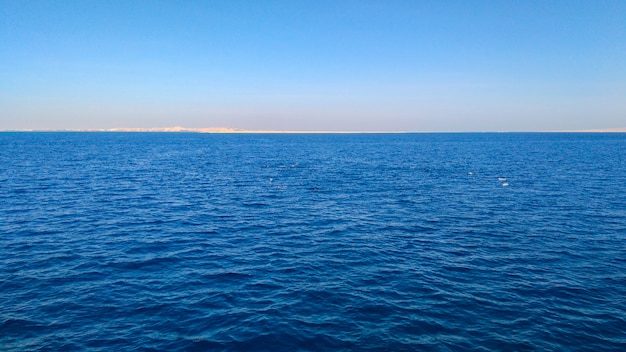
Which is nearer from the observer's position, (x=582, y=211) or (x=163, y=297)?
(x=163, y=297)

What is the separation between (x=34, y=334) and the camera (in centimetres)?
2122

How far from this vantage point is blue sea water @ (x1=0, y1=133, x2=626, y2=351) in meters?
21.6

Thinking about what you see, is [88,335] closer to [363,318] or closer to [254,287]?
[254,287]

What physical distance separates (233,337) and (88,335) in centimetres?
841

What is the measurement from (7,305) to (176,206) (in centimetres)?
3020

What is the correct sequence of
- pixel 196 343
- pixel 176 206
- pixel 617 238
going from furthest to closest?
1. pixel 176 206
2. pixel 617 238
3. pixel 196 343

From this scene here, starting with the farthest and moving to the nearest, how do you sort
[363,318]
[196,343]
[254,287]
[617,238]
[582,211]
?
[582,211] < [617,238] < [254,287] < [363,318] < [196,343]

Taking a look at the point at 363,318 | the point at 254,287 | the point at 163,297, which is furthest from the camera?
the point at 254,287

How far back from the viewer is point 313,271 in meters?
30.7

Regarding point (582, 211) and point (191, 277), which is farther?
point (582, 211)

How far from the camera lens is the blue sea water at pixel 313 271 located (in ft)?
70.9

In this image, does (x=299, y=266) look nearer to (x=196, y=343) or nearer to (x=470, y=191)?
(x=196, y=343)

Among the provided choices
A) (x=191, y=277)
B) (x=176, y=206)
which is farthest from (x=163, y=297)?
(x=176, y=206)

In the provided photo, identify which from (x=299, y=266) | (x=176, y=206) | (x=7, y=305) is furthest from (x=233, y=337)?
(x=176, y=206)
